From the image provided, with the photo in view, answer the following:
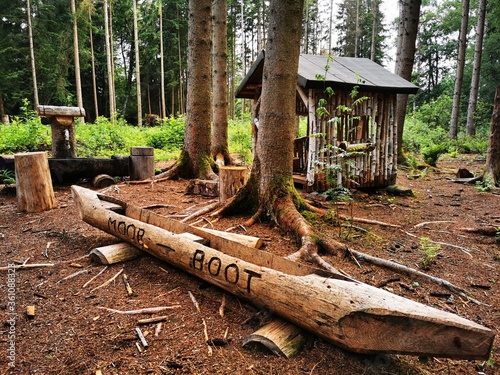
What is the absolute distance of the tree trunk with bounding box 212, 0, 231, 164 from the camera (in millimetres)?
9438

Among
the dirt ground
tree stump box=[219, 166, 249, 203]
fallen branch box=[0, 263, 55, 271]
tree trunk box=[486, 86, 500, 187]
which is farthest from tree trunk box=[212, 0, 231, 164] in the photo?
tree trunk box=[486, 86, 500, 187]

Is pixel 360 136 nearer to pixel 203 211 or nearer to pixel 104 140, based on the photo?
pixel 203 211

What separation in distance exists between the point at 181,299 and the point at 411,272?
8.28ft

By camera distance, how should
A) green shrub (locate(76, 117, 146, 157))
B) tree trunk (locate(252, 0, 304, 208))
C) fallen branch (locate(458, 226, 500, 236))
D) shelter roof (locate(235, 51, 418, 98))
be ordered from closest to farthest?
1. tree trunk (locate(252, 0, 304, 208))
2. fallen branch (locate(458, 226, 500, 236))
3. shelter roof (locate(235, 51, 418, 98))
4. green shrub (locate(76, 117, 146, 157))

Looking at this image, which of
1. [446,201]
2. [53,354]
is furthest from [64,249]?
[446,201]

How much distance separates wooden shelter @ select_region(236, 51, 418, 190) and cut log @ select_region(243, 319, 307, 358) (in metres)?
4.88

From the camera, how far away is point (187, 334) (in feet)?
8.33

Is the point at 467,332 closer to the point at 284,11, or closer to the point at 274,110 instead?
the point at 274,110

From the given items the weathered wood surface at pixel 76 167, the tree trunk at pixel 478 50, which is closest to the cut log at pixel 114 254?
the weathered wood surface at pixel 76 167

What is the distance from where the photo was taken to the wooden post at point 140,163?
8.42 m

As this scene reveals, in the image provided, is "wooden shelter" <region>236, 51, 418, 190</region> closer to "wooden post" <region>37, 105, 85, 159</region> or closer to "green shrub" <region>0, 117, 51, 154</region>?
"wooden post" <region>37, 105, 85, 159</region>

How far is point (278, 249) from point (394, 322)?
2.32 m

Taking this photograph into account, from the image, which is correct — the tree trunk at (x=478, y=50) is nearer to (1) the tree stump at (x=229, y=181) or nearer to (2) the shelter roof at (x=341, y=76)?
(2) the shelter roof at (x=341, y=76)

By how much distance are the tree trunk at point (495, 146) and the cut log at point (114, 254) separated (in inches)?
348
